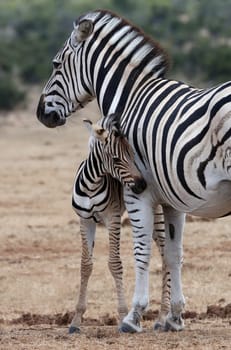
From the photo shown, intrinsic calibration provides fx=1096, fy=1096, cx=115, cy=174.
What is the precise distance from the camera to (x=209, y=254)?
1227 centimetres

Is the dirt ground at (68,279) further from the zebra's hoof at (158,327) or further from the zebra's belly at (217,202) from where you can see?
the zebra's belly at (217,202)

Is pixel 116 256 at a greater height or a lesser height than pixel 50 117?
lesser

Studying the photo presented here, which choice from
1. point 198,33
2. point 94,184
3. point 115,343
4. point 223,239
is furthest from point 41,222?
point 198,33

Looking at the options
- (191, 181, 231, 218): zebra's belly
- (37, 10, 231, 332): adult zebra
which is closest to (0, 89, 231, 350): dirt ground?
(37, 10, 231, 332): adult zebra

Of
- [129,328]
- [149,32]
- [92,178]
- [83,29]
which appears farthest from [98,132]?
[149,32]

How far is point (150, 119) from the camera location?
7.82m

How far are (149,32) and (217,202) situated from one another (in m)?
44.0

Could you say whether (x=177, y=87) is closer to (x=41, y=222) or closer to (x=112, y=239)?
(x=112, y=239)

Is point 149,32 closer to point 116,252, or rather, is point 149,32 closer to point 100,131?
point 116,252

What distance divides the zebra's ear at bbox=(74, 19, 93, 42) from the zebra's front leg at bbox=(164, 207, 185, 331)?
1.55 m

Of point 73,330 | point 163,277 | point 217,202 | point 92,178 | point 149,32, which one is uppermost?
point 149,32

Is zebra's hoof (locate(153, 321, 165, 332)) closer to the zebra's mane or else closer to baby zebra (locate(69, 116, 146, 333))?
baby zebra (locate(69, 116, 146, 333))

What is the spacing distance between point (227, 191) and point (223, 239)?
19.7ft

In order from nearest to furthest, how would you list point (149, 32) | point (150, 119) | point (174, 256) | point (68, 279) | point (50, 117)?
1. point (150, 119)
2. point (174, 256)
3. point (50, 117)
4. point (68, 279)
5. point (149, 32)
